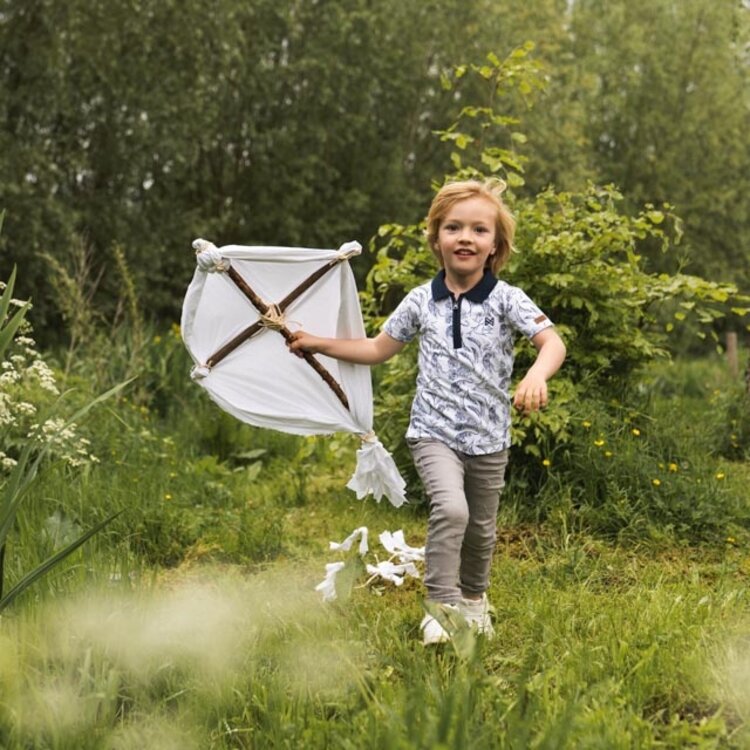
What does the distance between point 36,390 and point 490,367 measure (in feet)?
10.7

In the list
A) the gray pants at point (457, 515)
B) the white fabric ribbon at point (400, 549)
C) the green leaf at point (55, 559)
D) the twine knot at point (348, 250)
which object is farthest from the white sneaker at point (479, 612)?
the twine knot at point (348, 250)

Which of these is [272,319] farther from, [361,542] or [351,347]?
[361,542]

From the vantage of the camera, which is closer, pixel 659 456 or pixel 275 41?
pixel 659 456

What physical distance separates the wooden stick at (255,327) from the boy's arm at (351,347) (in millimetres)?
132

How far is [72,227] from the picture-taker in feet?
45.9

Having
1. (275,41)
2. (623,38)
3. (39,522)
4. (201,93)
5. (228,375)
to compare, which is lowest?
(39,522)

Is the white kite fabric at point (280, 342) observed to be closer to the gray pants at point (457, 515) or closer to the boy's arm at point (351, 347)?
the boy's arm at point (351, 347)

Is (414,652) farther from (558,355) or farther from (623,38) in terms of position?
(623,38)

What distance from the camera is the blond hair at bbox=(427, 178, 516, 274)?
10.4 feet

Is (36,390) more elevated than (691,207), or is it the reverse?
(691,207)

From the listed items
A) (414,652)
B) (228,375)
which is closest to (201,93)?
(228,375)

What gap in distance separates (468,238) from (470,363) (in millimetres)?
406

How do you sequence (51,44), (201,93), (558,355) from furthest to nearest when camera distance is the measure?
(201,93) → (51,44) → (558,355)

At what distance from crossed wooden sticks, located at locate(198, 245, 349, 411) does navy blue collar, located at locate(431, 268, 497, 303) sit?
0.43 m
